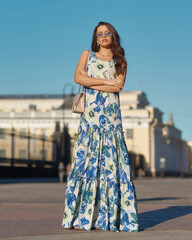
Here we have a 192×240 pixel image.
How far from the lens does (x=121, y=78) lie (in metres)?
6.01

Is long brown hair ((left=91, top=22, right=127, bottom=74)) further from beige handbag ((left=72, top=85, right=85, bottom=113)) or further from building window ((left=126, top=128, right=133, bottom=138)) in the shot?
building window ((left=126, top=128, right=133, bottom=138))

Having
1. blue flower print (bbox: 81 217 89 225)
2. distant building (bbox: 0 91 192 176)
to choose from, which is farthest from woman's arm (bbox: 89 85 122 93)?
distant building (bbox: 0 91 192 176)

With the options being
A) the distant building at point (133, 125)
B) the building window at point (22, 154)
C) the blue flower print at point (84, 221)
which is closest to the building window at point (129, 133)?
the distant building at point (133, 125)

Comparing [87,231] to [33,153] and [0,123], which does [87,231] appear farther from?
[0,123]

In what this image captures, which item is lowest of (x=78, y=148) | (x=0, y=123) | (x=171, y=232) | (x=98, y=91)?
(x=171, y=232)

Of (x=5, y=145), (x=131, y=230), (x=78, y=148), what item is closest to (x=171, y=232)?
(x=131, y=230)

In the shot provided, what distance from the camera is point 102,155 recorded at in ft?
19.2

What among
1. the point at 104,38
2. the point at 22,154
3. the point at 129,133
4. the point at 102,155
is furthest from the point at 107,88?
the point at 129,133

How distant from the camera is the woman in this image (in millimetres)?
5691

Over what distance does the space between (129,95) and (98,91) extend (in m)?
101

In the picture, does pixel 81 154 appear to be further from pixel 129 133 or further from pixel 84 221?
pixel 129 133

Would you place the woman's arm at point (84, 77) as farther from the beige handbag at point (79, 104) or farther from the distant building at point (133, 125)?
the distant building at point (133, 125)

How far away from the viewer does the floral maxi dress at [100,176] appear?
5.68 m

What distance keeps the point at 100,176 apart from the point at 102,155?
0.70 feet
